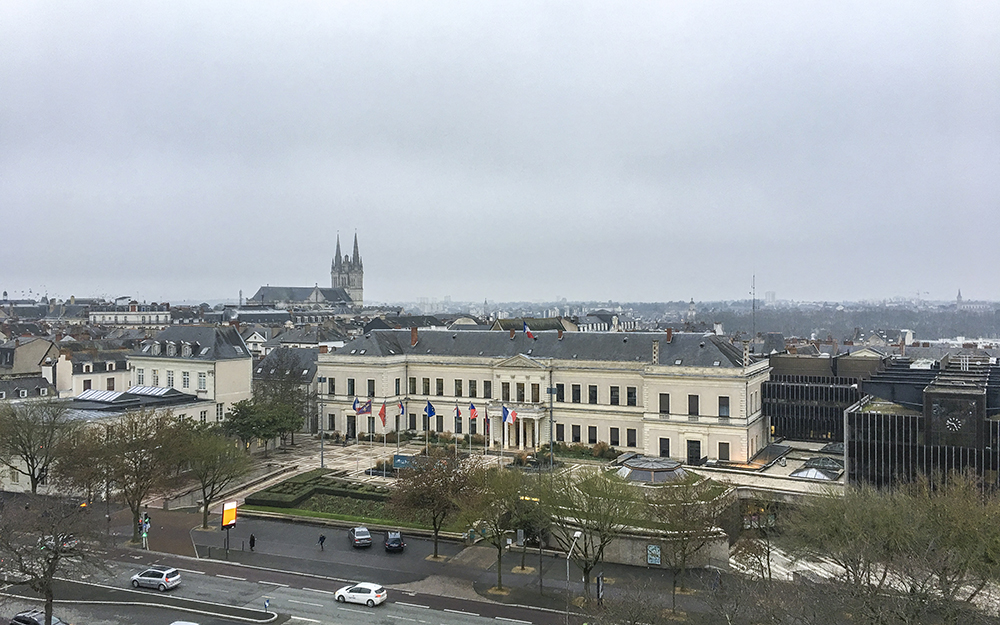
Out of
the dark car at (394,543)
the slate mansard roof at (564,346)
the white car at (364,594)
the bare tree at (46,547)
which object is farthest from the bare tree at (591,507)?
the slate mansard roof at (564,346)

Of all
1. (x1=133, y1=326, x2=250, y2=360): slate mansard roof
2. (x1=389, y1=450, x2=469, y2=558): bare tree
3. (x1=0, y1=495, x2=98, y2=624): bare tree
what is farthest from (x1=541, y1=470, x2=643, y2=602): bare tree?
(x1=133, y1=326, x2=250, y2=360): slate mansard roof

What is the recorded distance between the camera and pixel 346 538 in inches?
1672

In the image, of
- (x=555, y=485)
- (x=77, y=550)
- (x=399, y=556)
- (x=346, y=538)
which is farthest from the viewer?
(x=346, y=538)

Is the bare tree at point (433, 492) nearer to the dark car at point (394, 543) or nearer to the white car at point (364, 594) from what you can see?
the dark car at point (394, 543)

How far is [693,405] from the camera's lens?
198 ft

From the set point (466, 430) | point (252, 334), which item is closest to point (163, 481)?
point (466, 430)

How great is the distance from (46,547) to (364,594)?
12.2 metres

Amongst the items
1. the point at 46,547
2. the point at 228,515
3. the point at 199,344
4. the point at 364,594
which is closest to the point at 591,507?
the point at 364,594

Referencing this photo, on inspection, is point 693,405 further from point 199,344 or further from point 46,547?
point 46,547

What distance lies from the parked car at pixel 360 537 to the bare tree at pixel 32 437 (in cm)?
2053

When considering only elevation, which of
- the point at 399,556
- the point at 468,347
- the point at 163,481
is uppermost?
the point at 468,347

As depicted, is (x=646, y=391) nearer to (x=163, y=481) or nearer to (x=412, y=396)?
(x=412, y=396)

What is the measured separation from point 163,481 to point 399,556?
15.2 metres

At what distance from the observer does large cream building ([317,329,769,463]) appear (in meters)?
59.8
